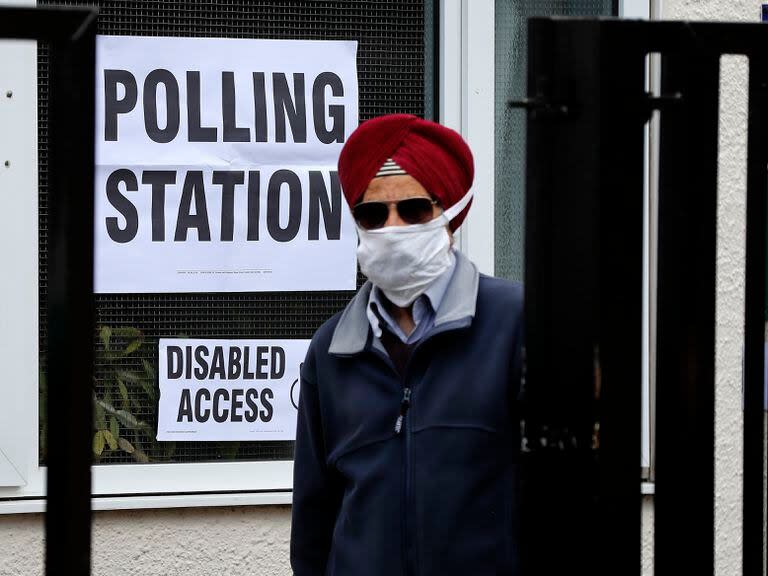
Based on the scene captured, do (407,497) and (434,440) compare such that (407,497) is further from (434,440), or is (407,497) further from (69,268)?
(69,268)

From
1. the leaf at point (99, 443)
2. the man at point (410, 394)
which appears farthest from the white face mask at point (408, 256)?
the leaf at point (99, 443)

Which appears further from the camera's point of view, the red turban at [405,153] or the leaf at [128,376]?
the leaf at [128,376]

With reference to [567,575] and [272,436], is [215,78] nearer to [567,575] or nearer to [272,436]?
[272,436]

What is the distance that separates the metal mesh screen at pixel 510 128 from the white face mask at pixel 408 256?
2271mm

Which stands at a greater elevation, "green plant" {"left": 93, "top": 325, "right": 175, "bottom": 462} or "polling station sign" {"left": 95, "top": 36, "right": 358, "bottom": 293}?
"polling station sign" {"left": 95, "top": 36, "right": 358, "bottom": 293}

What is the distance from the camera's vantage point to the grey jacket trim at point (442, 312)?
2.62m

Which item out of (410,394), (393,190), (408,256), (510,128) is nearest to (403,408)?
(410,394)

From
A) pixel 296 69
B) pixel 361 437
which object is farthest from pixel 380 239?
pixel 296 69

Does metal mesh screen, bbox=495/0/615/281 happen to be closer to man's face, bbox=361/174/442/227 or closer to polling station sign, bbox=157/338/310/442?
polling station sign, bbox=157/338/310/442

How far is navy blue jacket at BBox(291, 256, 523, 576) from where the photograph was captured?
2533 mm

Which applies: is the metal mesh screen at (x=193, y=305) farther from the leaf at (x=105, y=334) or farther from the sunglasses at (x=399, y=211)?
the sunglasses at (x=399, y=211)

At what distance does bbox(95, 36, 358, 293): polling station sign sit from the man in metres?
2.07

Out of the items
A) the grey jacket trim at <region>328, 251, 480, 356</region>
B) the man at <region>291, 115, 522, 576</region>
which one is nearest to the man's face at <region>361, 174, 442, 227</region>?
the man at <region>291, 115, 522, 576</region>

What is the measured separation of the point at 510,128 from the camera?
5.10 metres
